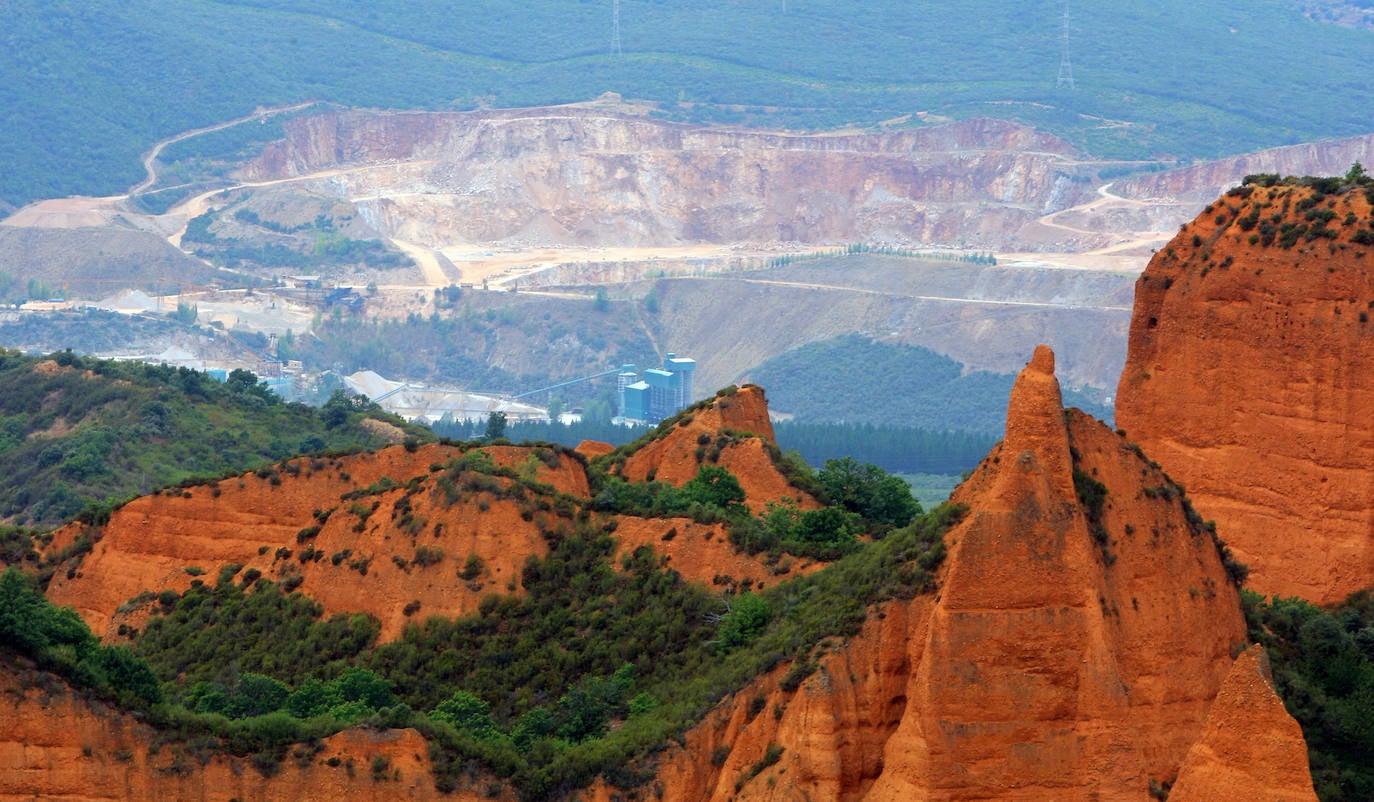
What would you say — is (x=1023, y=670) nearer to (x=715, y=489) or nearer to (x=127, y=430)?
(x=715, y=489)

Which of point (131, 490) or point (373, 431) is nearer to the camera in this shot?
point (131, 490)

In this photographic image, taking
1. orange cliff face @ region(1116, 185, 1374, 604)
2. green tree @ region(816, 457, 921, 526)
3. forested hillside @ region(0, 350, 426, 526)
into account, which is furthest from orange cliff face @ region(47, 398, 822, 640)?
forested hillside @ region(0, 350, 426, 526)

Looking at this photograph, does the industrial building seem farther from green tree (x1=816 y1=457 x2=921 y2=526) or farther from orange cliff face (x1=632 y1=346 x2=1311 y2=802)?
orange cliff face (x1=632 y1=346 x2=1311 y2=802)

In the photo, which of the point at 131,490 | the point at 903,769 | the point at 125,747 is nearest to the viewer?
the point at 903,769

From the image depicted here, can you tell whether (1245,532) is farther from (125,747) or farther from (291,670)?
(125,747)

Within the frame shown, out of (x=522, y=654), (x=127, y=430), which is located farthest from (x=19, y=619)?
(x=127, y=430)

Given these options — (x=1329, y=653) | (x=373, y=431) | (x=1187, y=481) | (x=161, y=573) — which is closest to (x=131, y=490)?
(x=373, y=431)
